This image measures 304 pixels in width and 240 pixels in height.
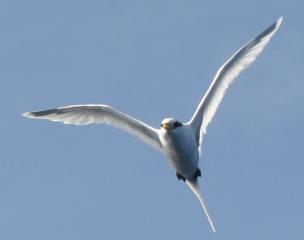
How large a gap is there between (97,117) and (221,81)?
4.35m

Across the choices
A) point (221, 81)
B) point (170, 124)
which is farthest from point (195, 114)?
point (170, 124)

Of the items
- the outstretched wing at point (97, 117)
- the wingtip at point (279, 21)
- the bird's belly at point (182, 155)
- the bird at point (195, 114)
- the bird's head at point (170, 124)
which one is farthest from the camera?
the wingtip at point (279, 21)

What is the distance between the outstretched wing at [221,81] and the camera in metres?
25.0

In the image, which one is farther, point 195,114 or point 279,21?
point 279,21

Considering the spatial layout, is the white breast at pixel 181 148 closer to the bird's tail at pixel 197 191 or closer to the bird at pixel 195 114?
the bird at pixel 195 114

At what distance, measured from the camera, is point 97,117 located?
25594 millimetres

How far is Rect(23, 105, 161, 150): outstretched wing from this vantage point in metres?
25.4

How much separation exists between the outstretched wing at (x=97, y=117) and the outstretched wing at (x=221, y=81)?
5.21 ft

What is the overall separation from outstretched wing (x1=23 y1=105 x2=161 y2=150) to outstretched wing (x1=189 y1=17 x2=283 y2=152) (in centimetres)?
159

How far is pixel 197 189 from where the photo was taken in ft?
84.1

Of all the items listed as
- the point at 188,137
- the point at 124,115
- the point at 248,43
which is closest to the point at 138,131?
the point at 124,115

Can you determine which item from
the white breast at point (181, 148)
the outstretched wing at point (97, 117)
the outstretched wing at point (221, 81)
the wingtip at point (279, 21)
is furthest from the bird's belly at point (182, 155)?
the wingtip at point (279, 21)

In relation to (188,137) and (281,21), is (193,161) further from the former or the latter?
(281,21)

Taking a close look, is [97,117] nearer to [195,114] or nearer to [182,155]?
[195,114]
